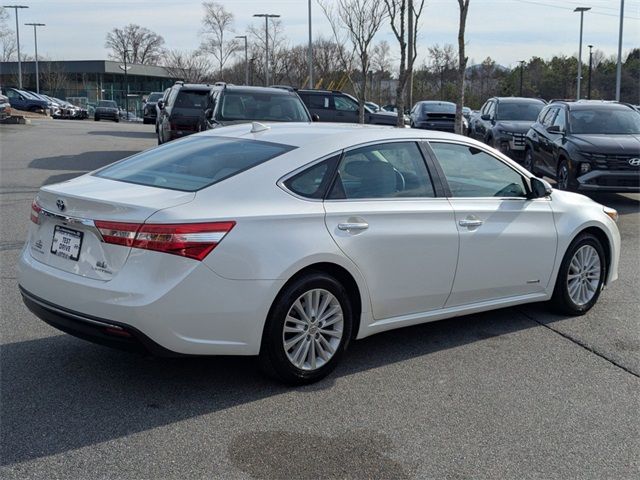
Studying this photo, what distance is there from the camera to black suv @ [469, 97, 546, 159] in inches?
711

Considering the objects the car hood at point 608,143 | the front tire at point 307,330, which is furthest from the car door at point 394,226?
the car hood at point 608,143

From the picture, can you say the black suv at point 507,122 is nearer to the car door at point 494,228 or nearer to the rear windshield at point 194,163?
the car door at point 494,228

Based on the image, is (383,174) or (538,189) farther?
(538,189)

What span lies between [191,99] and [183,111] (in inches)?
31.4

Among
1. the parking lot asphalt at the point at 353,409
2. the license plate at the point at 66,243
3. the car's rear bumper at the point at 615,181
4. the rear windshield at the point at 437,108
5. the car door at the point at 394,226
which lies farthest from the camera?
the rear windshield at the point at 437,108

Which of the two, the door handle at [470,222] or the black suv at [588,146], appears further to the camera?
the black suv at [588,146]

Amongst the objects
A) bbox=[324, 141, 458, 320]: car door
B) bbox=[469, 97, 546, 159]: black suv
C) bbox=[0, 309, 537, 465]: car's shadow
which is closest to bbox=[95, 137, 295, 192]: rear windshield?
bbox=[324, 141, 458, 320]: car door

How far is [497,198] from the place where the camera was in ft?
19.6

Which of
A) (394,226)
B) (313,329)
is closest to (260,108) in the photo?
(394,226)

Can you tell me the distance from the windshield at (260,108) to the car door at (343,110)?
8.42 metres

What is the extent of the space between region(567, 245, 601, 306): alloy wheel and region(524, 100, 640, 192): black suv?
646 centimetres

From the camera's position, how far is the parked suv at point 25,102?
4844 cm

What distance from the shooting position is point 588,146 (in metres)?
13.1

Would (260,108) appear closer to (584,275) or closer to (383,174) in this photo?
(584,275)
